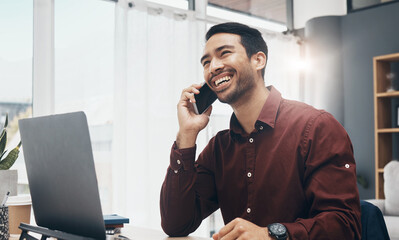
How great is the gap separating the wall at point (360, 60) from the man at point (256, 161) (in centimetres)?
340

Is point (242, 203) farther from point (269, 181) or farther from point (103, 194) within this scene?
point (103, 194)

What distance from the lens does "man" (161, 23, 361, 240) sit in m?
1.23

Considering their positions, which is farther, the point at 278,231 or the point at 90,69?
the point at 90,69

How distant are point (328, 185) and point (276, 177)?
0.69ft

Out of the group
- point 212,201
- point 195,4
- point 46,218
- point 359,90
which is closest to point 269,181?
point 212,201

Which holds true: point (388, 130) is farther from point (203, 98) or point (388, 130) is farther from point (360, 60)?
point (203, 98)

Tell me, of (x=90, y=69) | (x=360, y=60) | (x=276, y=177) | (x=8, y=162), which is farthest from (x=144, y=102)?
(x=360, y=60)

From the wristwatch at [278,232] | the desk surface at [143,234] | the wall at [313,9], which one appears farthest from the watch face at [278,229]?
the wall at [313,9]

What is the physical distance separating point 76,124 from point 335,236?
0.74 metres

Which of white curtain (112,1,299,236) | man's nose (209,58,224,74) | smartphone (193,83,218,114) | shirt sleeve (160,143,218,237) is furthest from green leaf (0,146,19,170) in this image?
white curtain (112,1,299,236)

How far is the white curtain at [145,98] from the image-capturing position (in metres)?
3.39

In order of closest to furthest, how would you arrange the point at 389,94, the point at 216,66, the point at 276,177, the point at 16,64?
the point at 276,177, the point at 216,66, the point at 16,64, the point at 389,94

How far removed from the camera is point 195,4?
4.06m

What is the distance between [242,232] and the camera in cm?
109
